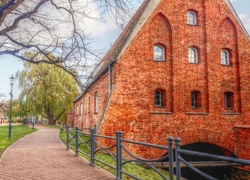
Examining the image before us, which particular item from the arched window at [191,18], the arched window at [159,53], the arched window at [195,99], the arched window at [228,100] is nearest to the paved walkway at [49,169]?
the arched window at [159,53]

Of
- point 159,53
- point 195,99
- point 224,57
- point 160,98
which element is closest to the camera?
point 160,98

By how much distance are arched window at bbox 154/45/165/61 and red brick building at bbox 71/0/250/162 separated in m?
0.05

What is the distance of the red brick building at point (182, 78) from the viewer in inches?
522

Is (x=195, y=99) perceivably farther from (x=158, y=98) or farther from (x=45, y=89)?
(x=45, y=89)

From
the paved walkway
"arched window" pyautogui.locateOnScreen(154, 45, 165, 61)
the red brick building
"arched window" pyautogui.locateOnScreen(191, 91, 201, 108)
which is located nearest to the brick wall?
the red brick building

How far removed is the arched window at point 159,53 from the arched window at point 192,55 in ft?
5.62

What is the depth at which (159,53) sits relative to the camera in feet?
47.7

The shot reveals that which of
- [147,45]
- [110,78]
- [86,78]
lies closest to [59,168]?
[86,78]

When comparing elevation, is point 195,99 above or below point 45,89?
below

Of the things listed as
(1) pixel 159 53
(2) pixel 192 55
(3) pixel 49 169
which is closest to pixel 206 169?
(2) pixel 192 55

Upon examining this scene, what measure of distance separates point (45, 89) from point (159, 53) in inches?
914

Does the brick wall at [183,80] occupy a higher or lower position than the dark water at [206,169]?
higher

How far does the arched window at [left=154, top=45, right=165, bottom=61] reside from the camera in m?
14.4

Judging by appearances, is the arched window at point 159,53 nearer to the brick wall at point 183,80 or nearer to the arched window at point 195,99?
the brick wall at point 183,80
